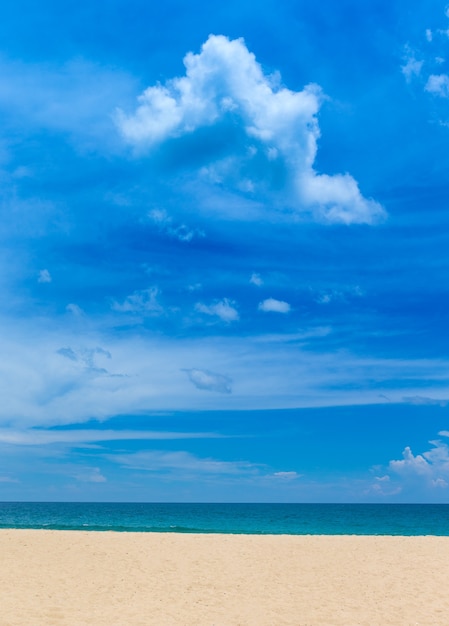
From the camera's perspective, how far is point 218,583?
1891cm

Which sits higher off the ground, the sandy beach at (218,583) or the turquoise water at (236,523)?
the sandy beach at (218,583)

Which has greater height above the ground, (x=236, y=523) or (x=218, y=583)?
(x=218, y=583)

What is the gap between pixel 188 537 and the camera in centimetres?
3222

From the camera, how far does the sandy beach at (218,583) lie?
14.6 meters

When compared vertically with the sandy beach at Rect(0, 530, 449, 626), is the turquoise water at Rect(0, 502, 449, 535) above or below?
below

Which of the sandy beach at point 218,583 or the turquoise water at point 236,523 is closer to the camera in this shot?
the sandy beach at point 218,583

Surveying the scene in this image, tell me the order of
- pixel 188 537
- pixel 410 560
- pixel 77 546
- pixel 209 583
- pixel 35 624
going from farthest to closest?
pixel 188 537
pixel 77 546
pixel 410 560
pixel 209 583
pixel 35 624

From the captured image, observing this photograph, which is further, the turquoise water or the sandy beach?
the turquoise water

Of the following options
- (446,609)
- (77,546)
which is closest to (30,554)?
(77,546)

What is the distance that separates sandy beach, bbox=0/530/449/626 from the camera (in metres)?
14.6

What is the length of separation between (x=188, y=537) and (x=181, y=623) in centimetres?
1897

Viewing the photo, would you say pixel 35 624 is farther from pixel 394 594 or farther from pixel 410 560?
pixel 410 560

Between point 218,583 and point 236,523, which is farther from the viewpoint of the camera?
point 236,523

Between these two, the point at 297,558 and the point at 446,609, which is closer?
the point at 446,609
